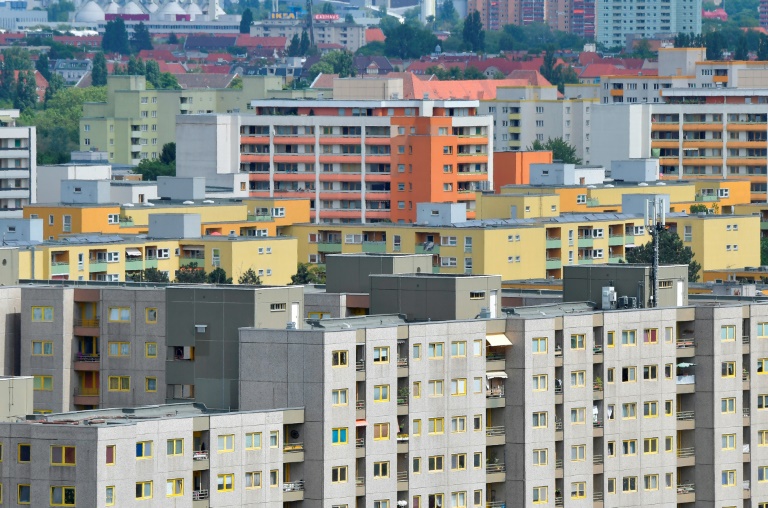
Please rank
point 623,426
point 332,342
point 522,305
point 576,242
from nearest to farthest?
point 332,342
point 623,426
point 522,305
point 576,242

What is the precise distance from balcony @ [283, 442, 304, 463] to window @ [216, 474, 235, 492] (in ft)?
7.51

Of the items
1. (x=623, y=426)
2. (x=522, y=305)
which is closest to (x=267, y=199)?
(x=522, y=305)

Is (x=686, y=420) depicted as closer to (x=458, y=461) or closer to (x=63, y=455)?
(x=458, y=461)

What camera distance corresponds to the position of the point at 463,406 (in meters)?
74.7

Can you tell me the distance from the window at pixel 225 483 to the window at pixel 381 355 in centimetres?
614

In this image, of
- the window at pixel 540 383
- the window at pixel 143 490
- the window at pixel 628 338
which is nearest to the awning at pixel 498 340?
the window at pixel 540 383

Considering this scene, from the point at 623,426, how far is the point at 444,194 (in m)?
102

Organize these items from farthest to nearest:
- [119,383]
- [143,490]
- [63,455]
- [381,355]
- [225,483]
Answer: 1. [119,383]
2. [381,355]
3. [225,483]
4. [143,490]
5. [63,455]

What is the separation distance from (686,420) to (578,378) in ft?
15.3

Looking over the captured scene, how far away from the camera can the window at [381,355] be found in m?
72.3

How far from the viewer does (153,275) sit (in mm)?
133250

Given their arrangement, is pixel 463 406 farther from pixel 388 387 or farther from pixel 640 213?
pixel 640 213

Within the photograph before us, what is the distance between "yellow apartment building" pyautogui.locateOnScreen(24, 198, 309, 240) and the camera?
150 m

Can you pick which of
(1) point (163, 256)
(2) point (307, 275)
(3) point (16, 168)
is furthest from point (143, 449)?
(3) point (16, 168)
